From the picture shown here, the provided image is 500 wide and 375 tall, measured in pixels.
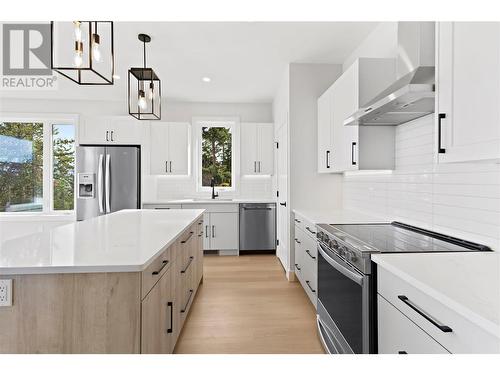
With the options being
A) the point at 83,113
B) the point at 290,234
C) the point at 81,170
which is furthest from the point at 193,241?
the point at 83,113

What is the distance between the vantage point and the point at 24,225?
5.08 meters

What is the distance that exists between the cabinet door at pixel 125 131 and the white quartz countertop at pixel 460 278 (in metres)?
4.53

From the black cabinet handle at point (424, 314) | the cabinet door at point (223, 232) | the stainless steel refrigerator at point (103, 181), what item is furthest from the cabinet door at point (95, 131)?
the black cabinet handle at point (424, 314)

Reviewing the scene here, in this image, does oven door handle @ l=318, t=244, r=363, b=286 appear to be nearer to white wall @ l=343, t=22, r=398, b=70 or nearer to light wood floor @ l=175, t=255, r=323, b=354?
light wood floor @ l=175, t=255, r=323, b=354

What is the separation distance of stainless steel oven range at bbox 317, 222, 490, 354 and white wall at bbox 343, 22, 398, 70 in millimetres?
1522

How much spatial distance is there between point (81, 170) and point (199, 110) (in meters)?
2.25

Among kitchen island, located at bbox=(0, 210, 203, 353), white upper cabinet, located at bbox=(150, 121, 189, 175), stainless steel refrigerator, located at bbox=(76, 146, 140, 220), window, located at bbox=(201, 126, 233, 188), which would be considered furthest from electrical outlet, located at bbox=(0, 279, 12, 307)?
window, located at bbox=(201, 126, 233, 188)

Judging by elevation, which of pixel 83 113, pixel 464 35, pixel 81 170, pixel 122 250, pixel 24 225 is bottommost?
pixel 24 225

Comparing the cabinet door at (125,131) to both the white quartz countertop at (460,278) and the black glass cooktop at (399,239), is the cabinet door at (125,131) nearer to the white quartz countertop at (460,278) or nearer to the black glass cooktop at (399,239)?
the black glass cooktop at (399,239)

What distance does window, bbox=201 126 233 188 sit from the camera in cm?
561

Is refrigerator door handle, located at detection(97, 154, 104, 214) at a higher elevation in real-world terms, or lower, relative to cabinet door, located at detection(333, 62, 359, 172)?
lower

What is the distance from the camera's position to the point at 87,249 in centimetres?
151

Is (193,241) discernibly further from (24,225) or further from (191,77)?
(24,225)

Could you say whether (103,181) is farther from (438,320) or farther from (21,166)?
(438,320)
